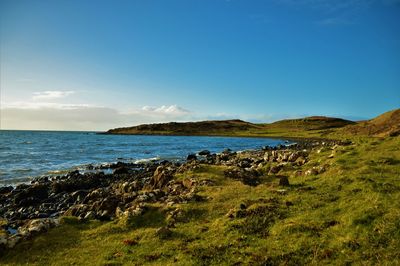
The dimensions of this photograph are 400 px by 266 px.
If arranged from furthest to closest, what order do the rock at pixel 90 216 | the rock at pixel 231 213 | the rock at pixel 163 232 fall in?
the rock at pixel 90 216, the rock at pixel 231 213, the rock at pixel 163 232

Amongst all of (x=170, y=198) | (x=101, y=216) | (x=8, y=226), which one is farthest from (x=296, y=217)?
(x=8, y=226)

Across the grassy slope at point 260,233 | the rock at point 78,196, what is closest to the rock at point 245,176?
the grassy slope at point 260,233

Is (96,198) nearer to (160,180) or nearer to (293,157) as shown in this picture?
(160,180)

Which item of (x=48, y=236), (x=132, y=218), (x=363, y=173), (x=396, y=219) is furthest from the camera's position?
(x=363, y=173)

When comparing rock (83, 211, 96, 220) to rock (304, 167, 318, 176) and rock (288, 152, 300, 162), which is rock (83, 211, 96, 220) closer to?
rock (304, 167, 318, 176)

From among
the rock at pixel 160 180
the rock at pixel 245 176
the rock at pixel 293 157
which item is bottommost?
the rock at pixel 160 180

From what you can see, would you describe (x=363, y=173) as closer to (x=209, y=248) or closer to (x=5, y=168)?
(x=209, y=248)

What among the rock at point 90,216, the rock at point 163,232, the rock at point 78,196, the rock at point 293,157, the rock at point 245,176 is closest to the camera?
the rock at point 163,232


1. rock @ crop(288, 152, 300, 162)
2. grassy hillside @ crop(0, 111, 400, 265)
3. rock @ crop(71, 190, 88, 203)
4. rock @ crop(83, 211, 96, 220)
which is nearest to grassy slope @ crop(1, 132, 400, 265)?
grassy hillside @ crop(0, 111, 400, 265)

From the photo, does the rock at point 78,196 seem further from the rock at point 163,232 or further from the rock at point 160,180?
the rock at point 163,232

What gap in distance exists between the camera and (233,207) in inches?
783

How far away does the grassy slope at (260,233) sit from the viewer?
13094mm

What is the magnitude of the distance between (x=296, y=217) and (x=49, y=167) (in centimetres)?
5284

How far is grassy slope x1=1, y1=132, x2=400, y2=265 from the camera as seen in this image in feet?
43.0
